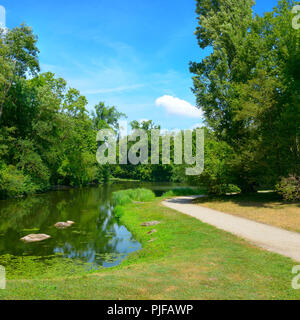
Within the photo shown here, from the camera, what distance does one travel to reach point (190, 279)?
21.5 ft

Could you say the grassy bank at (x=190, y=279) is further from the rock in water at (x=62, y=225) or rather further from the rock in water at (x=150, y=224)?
the rock in water at (x=62, y=225)

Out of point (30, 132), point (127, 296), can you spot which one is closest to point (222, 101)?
point (127, 296)

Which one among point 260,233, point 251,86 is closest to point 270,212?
point 260,233

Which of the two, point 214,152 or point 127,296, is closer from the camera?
point 127,296

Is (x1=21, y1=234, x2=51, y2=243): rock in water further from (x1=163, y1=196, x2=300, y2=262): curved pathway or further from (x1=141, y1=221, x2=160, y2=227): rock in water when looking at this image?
(x1=163, y1=196, x2=300, y2=262): curved pathway

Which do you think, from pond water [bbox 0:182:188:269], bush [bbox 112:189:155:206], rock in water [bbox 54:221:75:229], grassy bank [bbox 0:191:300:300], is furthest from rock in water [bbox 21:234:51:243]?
bush [bbox 112:189:155:206]

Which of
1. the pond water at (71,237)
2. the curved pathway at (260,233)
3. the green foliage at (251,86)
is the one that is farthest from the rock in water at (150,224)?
the green foliage at (251,86)

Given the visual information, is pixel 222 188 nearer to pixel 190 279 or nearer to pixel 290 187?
pixel 290 187

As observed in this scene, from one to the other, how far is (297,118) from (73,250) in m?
16.3

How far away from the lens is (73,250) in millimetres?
12188

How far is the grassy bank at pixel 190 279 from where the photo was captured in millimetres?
5648

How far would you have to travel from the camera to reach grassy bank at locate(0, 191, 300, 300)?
18.5ft
